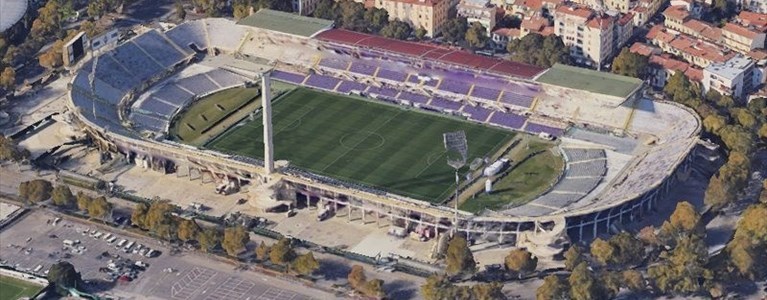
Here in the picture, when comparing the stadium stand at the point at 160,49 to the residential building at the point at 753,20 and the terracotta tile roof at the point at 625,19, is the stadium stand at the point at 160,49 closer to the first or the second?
the terracotta tile roof at the point at 625,19

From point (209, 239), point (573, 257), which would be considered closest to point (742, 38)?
point (573, 257)

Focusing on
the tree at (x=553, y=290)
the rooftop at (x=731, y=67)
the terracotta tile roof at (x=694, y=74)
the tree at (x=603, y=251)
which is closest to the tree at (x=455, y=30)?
the terracotta tile roof at (x=694, y=74)

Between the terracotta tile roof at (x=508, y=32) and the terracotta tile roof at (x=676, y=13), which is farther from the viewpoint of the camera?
the terracotta tile roof at (x=508, y=32)

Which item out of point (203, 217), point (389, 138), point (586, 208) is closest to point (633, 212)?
point (586, 208)

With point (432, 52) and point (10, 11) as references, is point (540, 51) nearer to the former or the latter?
point (432, 52)

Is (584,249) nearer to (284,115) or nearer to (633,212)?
(633,212)

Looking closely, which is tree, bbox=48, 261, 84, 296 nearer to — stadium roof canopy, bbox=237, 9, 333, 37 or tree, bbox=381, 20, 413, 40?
stadium roof canopy, bbox=237, 9, 333, 37

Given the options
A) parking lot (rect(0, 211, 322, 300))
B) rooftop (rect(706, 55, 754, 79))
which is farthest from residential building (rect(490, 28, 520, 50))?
parking lot (rect(0, 211, 322, 300))
